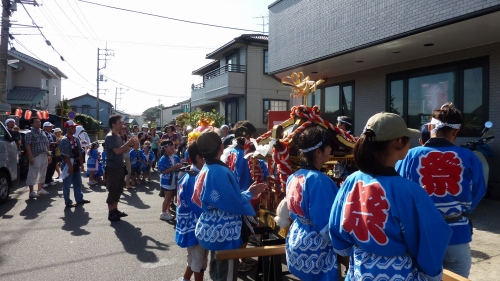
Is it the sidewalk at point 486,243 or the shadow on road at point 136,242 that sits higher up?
the sidewalk at point 486,243

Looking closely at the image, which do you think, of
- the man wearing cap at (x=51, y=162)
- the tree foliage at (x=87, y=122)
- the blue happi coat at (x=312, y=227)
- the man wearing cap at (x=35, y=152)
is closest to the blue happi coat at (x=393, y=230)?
the blue happi coat at (x=312, y=227)

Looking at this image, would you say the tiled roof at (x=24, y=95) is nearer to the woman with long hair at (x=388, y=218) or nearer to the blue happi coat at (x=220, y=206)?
the blue happi coat at (x=220, y=206)

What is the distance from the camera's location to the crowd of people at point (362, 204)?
176 cm

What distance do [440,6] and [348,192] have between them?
20.1 ft

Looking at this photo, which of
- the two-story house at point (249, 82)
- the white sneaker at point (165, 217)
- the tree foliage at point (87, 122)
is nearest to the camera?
the white sneaker at point (165, 217)

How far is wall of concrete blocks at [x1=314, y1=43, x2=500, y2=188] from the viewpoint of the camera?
7.49 m

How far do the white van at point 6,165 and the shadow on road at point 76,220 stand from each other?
1.63 m

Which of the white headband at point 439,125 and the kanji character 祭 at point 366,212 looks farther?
the white headband at point 439,125

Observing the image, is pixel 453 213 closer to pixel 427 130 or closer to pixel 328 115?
pixel 427 130

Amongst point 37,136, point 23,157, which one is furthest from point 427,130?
point 23,157

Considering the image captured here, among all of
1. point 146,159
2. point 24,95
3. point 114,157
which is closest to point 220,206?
point 114,157

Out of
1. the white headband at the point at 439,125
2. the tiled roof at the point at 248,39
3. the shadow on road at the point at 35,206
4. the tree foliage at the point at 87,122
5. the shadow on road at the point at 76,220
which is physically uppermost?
the tiled roof at the point at 248,39

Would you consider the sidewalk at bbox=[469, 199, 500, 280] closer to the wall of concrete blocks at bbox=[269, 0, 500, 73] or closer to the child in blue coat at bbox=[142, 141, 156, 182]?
the wall of concrete blocks at bbox=[269, 0, 500, 73]

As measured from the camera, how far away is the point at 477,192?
287 centimetres
